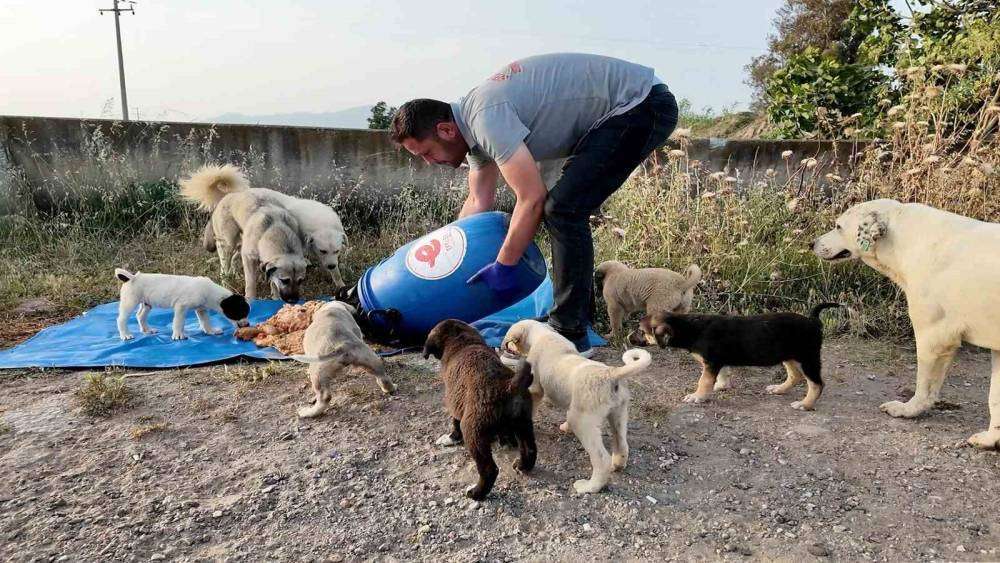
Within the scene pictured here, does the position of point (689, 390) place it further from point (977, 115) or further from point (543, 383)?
point (977, 115)

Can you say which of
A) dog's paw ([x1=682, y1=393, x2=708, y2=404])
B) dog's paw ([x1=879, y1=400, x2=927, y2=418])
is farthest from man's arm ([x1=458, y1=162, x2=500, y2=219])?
dog's paw ([x1=879, y1=400, x2=927, y2=418])

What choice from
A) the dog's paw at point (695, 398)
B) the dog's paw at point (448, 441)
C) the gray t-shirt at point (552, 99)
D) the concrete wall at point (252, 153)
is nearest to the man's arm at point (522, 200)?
the gray t-shirt at point (552, 99)

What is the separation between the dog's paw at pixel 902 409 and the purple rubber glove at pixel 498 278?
233cm

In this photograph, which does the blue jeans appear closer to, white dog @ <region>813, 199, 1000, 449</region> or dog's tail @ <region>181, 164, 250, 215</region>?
white dog @ <region>813, 199, 1000, 449</region>

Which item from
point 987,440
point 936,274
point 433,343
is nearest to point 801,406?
point 987,440

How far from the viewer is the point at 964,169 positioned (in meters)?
5.18

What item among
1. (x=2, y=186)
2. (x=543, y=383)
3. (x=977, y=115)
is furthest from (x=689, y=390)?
(x=2, y=186)

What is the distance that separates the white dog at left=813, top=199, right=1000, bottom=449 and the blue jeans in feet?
4.19

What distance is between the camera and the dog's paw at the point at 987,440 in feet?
10.8

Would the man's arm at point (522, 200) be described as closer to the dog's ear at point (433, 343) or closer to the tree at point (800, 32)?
the dog's ear at point (433, 343)

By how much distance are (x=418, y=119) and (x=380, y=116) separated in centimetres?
796

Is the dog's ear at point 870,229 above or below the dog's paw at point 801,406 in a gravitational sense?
above

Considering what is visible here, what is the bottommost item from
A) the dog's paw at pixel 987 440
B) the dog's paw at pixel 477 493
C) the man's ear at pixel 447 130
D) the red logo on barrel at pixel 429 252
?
the dog's paw at pixel 477 493

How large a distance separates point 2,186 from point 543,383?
7.70 m
